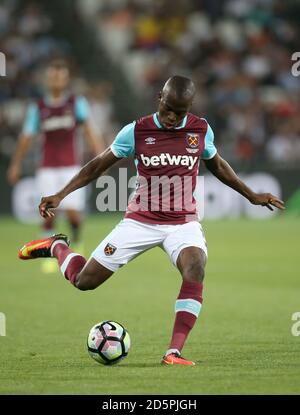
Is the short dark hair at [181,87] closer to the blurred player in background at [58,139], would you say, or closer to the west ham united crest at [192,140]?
the west ham united crest at [192,140]

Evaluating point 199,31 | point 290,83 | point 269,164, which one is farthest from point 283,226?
point 199,31

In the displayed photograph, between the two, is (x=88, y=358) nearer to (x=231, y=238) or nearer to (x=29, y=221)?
(x=231, y=238)

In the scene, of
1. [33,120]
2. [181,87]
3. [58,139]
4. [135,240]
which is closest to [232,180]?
[135,240]

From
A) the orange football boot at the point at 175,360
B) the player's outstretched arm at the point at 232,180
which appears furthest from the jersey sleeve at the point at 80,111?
the orange football boot at the point at 175,360

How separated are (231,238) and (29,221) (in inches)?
195

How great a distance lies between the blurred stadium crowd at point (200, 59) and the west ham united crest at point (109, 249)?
1419 centimetres

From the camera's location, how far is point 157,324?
9.66m

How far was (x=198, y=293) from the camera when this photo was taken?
7316 millimetres

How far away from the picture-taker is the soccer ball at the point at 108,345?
7.24 meters

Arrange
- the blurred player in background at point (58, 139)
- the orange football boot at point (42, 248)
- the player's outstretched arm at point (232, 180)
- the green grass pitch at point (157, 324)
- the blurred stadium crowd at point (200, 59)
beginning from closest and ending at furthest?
the green grass pitch at point (157, 324) → the player's outstretched arm at point (232, 180) → the orange football boot at point (42, 248) → the blurred player in background at point (58, 139) → the blurred stadium crowd at point (200, 59)

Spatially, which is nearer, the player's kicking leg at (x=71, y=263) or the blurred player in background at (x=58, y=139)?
the player's kicking leg at (x=71, y=263)

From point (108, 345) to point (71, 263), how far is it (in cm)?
106

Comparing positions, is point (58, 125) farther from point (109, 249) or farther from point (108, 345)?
point (108, 345)

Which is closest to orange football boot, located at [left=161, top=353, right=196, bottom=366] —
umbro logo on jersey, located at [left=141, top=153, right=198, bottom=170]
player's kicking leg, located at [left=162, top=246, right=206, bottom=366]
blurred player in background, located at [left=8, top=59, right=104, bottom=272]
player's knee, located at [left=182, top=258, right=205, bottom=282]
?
player's kicking leg, located at [left=162, top=246, right=206, bottom=366]
